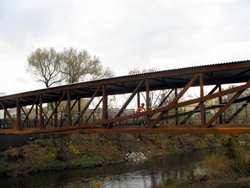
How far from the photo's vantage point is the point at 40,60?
129 ft

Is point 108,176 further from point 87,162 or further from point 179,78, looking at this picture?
point 179,78

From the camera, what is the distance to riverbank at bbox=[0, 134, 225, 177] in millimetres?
25062

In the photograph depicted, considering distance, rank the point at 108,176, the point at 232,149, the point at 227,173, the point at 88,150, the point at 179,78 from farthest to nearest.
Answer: the point at 88,150 < the point at 108,176 < the point at 227,173 < the point at 232,149 < the point at 179,78

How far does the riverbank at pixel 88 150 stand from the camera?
2506cm

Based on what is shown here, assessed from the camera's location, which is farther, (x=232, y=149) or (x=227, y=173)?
(x=227, y=173)

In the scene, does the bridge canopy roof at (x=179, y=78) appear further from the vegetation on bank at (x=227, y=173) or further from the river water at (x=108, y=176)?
the river water at (x=108, y=176)

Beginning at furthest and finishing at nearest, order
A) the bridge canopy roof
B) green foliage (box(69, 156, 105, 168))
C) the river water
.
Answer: green foliage (box(69, 156, 105, 168)) < the river water < the bridge canopy roof

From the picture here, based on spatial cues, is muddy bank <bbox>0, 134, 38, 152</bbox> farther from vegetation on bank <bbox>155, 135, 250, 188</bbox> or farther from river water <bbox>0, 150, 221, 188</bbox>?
vegetation on bank <bbox>155, 135, 250, 188</bbox>

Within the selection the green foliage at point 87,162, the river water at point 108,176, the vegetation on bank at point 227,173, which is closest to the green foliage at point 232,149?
the vegetation on bank at point 227,173

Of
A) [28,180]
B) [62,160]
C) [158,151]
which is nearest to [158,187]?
[28,180]

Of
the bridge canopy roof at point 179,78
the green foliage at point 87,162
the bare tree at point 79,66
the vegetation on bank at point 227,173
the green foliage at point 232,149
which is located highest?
the bare tree at point 79,66

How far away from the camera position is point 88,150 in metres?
31.7

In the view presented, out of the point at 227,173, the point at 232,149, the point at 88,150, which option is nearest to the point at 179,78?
the point at 232,149

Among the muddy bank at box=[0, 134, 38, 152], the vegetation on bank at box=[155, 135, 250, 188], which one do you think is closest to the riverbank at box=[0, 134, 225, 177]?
the muddy bank at box=[0, 134, 38, 152]
